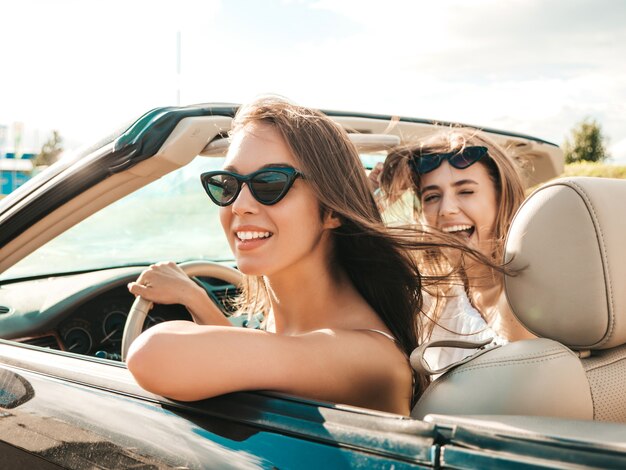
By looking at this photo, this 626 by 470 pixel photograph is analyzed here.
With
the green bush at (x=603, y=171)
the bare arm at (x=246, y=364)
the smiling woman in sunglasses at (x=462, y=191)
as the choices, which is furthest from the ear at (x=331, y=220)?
the green bush at (x=603, y=171)

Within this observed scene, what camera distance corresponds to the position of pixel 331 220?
1955mm

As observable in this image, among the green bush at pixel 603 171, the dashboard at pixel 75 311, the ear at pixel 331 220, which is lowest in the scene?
the dashboard at pixel 75 311

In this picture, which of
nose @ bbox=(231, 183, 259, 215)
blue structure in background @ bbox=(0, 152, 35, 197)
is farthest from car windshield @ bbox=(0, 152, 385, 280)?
blue structure in background @ bbox=(0, 152, 35, 197)

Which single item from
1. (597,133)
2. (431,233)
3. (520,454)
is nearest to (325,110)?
(431,233)

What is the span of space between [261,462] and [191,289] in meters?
1.27

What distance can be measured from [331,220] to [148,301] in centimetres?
83

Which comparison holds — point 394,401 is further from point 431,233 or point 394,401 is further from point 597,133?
point 597,133

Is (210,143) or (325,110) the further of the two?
(325,110)

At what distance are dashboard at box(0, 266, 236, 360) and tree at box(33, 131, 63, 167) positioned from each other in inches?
2032

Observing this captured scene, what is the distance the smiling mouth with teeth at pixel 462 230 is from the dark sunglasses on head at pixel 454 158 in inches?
8.7

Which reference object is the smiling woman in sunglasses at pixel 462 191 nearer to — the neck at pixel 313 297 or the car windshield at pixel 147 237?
the neck at pixel 313 297

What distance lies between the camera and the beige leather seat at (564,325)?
1376 millimetres

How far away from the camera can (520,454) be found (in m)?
1.10

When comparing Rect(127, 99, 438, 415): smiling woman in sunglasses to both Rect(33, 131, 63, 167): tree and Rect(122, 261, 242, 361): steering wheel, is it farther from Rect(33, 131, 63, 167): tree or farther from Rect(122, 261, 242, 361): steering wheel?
Rect(33, 131, 63, 167): tree
